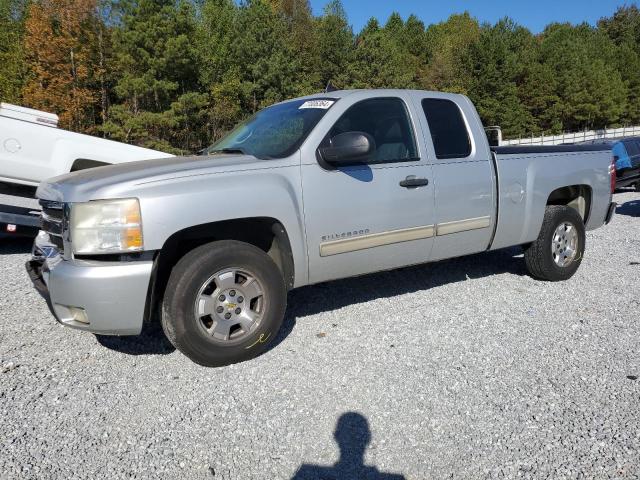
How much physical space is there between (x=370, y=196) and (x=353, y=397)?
152 cm

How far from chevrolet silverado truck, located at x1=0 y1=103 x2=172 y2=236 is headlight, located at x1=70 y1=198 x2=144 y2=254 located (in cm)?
378

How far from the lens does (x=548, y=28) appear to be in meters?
96.9

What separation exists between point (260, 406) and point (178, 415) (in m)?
0.47

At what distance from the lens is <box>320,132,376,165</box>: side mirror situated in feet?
11.6

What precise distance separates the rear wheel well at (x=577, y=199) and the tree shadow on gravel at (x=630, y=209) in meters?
5.58

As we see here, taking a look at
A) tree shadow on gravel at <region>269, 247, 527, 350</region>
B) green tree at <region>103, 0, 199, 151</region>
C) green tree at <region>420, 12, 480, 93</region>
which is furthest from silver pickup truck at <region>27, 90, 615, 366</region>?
green tree at <region>420, 12, 480, 93</region>

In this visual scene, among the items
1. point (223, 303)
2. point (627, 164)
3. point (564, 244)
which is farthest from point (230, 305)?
point (627, 164)

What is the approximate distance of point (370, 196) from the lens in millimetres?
3844

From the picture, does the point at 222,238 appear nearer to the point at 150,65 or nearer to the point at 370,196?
the point at 370,196

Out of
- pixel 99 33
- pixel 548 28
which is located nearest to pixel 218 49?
pixel 99 33

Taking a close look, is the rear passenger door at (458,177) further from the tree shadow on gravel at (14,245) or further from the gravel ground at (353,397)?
the tree shadow on gravel at (14,245)

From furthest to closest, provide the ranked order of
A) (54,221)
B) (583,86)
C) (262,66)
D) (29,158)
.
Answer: (583,86)
(262,66)
(29,158)
(54,221)

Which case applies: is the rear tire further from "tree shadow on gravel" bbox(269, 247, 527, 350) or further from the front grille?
the front grille

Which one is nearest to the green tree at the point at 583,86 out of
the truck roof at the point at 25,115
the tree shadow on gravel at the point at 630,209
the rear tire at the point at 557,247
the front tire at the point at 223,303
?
the tree shadow on gravel at the point at 630,209
